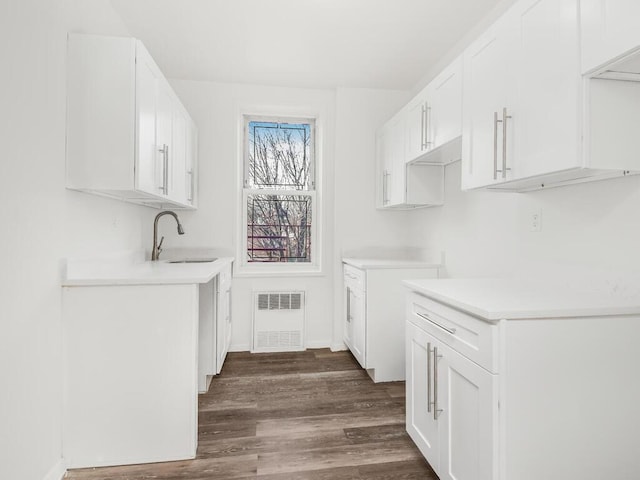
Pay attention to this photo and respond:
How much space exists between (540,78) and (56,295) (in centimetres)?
232

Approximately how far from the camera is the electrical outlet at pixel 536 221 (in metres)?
1.87

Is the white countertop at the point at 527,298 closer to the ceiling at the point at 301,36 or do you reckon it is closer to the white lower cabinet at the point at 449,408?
the white lower cabinet at the point at 449,408

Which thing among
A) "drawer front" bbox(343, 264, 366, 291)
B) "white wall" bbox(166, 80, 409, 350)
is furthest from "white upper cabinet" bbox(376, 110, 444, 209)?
"drawer front" bbox(343, 264, 366, 291)

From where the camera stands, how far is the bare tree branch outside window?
3.72 metres

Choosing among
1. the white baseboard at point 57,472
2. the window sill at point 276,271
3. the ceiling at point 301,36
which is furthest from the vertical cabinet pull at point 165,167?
the white baseboard at point 57,472

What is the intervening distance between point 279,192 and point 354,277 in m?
1.24

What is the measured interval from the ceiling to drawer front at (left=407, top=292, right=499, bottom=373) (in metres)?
1.90

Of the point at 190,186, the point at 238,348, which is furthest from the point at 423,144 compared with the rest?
the point at 238,348

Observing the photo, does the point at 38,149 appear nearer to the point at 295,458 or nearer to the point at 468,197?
the point at 295,458

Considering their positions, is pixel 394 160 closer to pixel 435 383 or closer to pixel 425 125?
pixel 425 125

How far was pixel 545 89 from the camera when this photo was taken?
1.41 meters

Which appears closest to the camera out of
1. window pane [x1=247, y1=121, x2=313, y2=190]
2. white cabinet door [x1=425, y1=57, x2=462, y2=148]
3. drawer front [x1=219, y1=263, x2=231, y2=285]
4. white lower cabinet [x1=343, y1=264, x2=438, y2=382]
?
white cabinet door [x1=425, y1=57, x2=462, y2=148]

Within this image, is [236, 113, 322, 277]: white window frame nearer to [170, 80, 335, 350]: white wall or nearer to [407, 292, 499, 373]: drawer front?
[170, 80, 335, 350]: white wall

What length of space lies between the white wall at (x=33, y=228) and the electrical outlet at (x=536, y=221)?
7.74 ft
